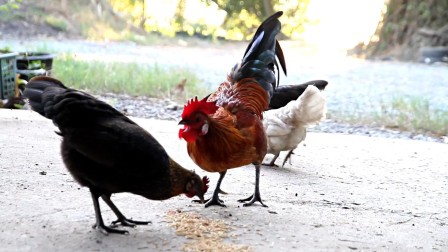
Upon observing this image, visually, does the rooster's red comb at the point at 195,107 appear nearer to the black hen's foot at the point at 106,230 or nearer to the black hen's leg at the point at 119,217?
the black hen's leg at the point at 119,217

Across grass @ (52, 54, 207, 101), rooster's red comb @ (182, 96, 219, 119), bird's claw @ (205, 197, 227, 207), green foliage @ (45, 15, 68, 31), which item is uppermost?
rooster's red comb @ (182, 96, 219, 119)

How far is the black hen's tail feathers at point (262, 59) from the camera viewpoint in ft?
14.4

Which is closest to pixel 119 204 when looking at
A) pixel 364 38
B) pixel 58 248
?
pixel 58 248

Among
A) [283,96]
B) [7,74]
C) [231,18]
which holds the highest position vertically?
[283,96]

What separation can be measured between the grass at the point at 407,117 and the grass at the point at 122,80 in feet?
7.55

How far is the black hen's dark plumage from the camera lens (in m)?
3.07

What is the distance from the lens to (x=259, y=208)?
390 centimetres

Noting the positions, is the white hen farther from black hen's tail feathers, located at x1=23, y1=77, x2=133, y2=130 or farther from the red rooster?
black hen's tail feathers, located at x1=23, y1=77, x2=133, y2=130

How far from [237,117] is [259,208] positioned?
609 millimetres

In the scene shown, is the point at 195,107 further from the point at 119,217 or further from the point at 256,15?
the point at 256,15

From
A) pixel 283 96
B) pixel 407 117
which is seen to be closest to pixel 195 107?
pixel 283 96

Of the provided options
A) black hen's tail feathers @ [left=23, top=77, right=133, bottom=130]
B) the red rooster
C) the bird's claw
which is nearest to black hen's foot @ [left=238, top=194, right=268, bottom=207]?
the red rooster

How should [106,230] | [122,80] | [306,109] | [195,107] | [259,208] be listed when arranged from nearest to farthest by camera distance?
[106,230] < [195,107] < [259,208] < [306,109] < [122,80]

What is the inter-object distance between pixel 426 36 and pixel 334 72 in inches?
154
